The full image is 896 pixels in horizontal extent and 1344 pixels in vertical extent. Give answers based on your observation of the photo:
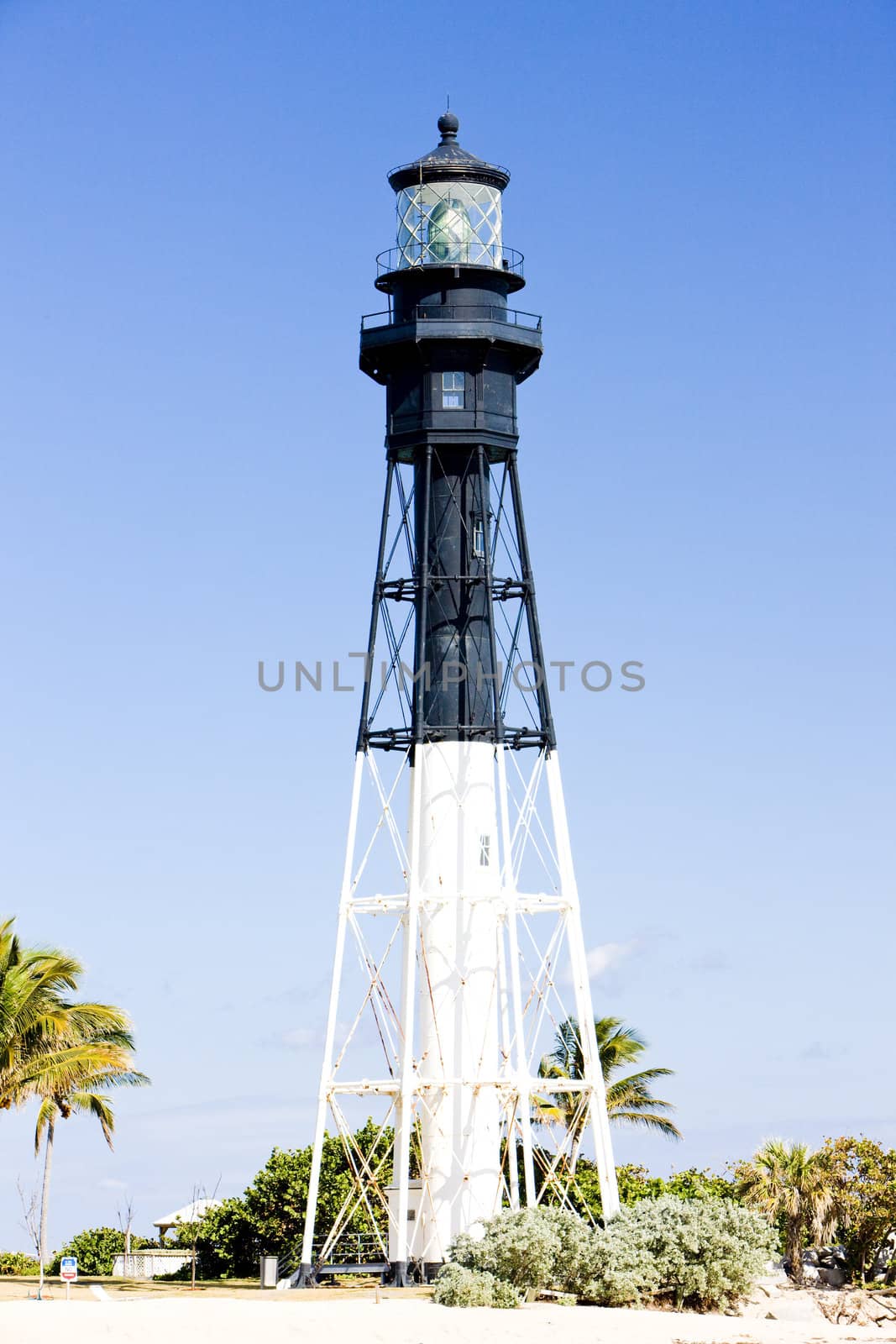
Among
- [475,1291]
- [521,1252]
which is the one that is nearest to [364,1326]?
[475,1291]

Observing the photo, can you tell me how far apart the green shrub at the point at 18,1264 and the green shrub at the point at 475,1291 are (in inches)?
1010

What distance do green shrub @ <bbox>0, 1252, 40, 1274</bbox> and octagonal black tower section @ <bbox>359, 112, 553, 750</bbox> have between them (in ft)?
83.1

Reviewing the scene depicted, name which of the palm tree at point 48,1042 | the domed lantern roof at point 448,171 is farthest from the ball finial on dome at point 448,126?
the palm tree at point 48,1042

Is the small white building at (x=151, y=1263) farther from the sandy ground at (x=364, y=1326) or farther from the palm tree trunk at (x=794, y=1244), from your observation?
the sandy ground at (x=364, y=1326)

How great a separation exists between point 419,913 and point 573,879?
3921 millimetres

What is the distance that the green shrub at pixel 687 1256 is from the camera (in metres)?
46.5

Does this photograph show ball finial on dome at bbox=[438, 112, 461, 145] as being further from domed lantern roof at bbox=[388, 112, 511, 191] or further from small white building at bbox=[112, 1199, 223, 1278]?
small white building at bbox=[112, 1199, 223, 1278]

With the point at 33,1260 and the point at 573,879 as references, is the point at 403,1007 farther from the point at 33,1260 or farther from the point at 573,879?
the point at 33,1260

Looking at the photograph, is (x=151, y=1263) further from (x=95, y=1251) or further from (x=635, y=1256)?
(x=635, y=1256)

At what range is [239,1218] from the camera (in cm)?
6419

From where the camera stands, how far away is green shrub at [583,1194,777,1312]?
4653 cm

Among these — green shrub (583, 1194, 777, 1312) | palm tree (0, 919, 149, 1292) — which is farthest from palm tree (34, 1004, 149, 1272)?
green shrub (583, 1194, 777, 1312)

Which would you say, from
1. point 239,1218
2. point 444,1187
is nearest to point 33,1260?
point 239,1218

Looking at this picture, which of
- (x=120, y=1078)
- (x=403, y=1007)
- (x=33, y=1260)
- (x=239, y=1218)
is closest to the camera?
(x=403, y=1007)
